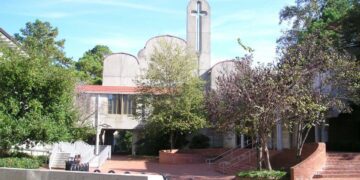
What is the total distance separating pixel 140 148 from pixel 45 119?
813 inches

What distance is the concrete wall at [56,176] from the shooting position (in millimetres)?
10977

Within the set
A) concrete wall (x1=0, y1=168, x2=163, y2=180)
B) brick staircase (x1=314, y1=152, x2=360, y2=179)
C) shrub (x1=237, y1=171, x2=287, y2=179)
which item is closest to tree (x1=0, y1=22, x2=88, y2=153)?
concrete wall (x1=0, y1=168, x2=163, y2=180)

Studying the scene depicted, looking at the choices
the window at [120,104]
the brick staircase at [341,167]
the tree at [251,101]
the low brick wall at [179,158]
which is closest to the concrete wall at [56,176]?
the tree at [251,101]

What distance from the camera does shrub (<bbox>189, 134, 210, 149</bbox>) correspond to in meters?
40.9

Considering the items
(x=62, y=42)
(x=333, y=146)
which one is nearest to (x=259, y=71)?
(x=333, y=146)

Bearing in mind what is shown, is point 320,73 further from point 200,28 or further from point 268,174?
point 200,28

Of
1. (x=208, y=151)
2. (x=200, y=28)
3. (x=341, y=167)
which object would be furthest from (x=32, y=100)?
(x=200, y=28)

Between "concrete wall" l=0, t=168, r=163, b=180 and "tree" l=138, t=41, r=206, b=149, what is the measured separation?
22.4 metres

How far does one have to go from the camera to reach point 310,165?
2089 cm

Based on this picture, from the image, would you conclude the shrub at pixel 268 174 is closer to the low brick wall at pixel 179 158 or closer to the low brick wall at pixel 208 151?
the low brick wall at pixel 179 158

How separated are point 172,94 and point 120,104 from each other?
8.71 metres

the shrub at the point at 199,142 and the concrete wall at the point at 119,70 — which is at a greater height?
the concrete wall at the point at 119,70

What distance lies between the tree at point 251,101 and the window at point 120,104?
2291 cm

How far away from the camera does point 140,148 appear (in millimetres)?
42875
